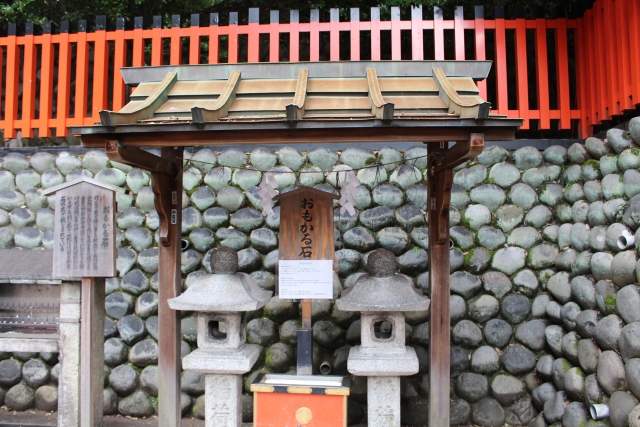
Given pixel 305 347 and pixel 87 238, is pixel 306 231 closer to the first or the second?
pixel 305 347

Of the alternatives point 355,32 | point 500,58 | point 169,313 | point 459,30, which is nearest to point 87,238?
point 169,313

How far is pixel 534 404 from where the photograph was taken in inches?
241

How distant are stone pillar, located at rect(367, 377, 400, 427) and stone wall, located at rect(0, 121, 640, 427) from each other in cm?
127

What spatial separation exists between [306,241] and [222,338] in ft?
4.57

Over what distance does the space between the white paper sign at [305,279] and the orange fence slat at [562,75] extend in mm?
4238

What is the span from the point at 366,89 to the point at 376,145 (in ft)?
8.23

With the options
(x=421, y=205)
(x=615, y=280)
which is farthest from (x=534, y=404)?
(x=421, y=205)

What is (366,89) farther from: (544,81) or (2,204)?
(2,204)

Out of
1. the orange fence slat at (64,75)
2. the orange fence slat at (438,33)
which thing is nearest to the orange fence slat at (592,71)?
the orange fence slat at (438,33)

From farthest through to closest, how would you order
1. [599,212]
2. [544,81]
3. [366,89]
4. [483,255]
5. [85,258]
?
[544,81] < [483,255] < [599,212] < [85,258] < [366,89]

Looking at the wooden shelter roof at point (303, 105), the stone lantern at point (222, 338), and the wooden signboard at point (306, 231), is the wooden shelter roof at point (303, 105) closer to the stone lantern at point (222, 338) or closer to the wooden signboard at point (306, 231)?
the wooden signboard at point (306, 231)

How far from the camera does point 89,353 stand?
219 inches

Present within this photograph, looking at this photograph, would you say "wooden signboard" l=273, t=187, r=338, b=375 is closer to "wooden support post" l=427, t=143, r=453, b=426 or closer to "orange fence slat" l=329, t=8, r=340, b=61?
"wooden support post" l=427, t=143, r=453, b=426

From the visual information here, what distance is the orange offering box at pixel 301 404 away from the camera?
5004 millimetres
